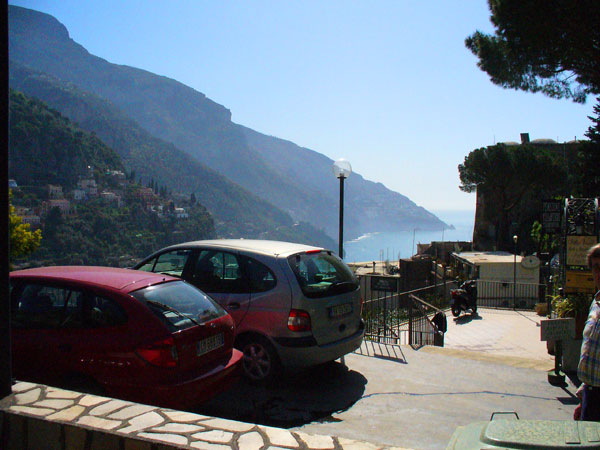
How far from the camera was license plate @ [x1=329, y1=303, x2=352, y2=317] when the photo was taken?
5.77 metres

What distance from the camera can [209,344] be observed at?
4480 mm

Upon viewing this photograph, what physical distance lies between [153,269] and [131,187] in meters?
84.1

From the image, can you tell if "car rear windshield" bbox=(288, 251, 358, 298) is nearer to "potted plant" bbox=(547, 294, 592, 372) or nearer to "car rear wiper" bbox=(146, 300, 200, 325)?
"car rear wiper" bbox=(146, 300, 200, 325)

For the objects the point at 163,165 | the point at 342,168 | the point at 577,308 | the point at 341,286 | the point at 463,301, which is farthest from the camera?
the point at 163,165

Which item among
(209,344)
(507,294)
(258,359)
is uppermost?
(209,344)

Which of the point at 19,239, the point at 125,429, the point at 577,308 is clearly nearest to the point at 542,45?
the point at 577,308

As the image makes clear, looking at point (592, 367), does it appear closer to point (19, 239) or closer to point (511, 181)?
point (19, 239)

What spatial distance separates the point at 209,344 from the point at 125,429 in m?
1.88

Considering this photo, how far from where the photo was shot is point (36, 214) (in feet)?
206

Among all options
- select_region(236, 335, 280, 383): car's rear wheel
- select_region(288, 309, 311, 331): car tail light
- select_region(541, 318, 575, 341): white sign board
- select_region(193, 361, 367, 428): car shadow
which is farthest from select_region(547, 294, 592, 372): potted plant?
select_region(236, 335, 280, 383): car's rear wheel

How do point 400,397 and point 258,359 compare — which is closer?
point 400,397

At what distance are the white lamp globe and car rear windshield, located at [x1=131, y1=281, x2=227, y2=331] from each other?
549 centimetres

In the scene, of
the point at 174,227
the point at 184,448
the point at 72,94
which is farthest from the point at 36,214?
the point at 72,94

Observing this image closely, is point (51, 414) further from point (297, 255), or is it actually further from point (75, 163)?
point (75, 163)
